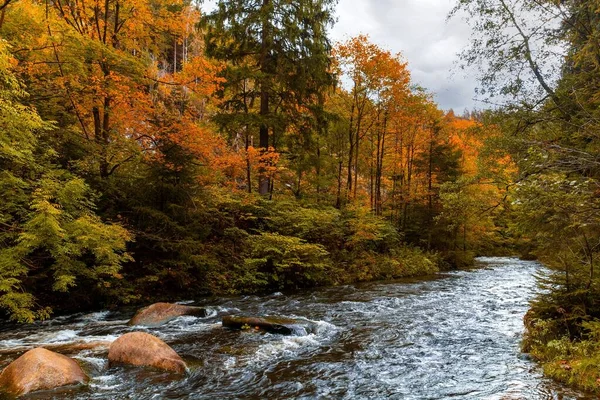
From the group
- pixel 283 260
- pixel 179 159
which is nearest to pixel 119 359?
pixel 179 159

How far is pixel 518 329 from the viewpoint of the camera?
343 inches

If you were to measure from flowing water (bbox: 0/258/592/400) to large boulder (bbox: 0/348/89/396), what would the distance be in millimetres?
199

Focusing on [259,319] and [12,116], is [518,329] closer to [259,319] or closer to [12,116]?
[259,319]

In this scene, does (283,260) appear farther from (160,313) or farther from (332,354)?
(332,354)

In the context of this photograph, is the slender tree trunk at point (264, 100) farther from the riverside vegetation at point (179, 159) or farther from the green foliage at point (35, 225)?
the green foliage at point (35, 225)

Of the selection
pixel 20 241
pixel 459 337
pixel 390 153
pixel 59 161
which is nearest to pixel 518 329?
pixel 459 337

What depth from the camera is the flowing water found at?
213 inches

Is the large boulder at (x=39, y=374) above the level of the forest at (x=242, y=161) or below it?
below

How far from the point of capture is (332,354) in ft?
23.4

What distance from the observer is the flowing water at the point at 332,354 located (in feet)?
17.8

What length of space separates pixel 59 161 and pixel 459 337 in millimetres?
11563

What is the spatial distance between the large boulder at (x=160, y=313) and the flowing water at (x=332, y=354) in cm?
28

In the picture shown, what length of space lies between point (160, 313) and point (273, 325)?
2987 millimetres

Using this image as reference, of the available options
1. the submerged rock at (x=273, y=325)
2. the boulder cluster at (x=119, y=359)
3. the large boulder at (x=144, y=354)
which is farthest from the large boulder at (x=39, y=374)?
the submerged rock at (x=273, y=325)
